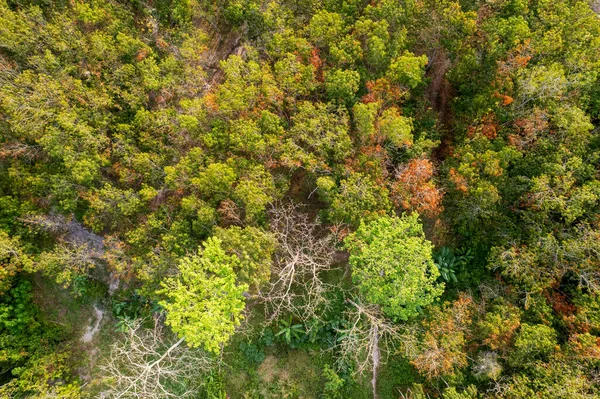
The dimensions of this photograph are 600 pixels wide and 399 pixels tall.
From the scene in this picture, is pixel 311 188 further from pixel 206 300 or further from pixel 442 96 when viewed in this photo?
pixel 442 96

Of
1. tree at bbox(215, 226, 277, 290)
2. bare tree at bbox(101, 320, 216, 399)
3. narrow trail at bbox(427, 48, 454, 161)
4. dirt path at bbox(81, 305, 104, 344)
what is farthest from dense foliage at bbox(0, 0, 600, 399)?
dirt path at bbox(81, 305, 104, 344)

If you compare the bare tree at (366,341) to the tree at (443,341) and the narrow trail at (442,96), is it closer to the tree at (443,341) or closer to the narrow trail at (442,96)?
the tree at (443,341)

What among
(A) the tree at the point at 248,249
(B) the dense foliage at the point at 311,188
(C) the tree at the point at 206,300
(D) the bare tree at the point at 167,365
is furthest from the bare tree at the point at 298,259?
(D) the bare tree at the point at 167,365

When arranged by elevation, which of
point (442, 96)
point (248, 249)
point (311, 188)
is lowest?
point (248, 249)

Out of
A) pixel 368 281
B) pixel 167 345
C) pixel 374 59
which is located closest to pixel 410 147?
pixel 374 59

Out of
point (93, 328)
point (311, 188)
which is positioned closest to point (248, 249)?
point (311, 188)

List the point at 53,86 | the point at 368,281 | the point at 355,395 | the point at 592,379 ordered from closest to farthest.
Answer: the point at 592,379 < the point at 368,281 < the point at 53,86 < the point at 355,395

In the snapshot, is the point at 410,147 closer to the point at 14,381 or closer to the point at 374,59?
the point at 374,59
